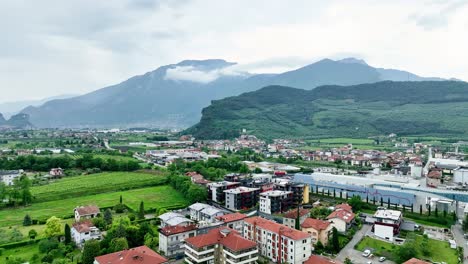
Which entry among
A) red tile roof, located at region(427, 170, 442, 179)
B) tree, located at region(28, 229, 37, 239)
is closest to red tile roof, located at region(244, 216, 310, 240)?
tree, located at region(28, 229, 37, 239)

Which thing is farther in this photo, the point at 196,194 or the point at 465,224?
the point at 196,194

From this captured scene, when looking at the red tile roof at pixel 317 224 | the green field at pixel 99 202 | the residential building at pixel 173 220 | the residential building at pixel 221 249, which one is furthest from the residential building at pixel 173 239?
the green field at pixel 99 202

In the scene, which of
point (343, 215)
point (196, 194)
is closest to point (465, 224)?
point (343, 215)

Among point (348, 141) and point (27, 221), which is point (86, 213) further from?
point (348, 141)

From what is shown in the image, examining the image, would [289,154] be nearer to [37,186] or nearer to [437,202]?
[437,202]

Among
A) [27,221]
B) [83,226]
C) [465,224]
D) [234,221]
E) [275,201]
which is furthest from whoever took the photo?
[275,201]

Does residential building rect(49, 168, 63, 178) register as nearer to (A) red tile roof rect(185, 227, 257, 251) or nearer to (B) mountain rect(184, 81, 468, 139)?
(A) red tile roof rect(185, 227, 257, 251)

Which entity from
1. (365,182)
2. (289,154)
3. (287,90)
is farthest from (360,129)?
(365,182)
